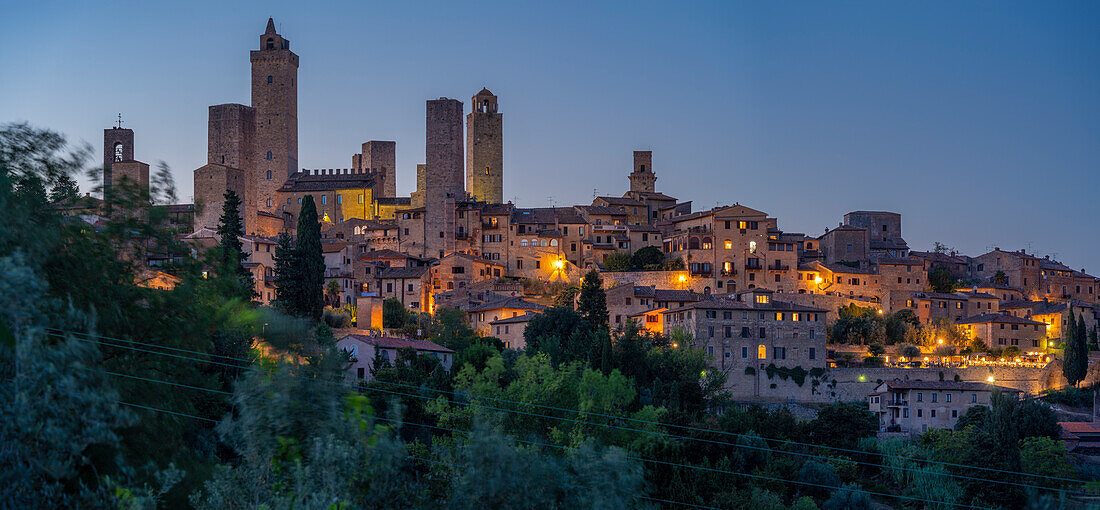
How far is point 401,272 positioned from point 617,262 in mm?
13965

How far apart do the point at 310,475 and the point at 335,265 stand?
57.8m

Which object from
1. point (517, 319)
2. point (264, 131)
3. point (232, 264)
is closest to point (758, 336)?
point (517, 319)

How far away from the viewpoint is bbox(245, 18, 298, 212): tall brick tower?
93125 mm

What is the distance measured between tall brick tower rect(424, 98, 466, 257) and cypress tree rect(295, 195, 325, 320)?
95.7 ft

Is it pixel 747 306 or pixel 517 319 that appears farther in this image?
pixel 517 319

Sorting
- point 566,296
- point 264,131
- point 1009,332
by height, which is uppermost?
point 264,131

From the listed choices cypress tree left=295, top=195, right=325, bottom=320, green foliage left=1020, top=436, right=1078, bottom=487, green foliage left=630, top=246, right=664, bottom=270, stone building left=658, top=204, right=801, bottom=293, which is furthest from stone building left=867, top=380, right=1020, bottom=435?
cypress tree left=295, top=195, right=325, bottom=320

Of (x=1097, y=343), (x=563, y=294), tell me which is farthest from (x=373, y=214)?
(x=1097, y=343)

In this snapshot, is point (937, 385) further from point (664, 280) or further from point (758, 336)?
point (664, 280)

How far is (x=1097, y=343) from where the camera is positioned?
6856 cm

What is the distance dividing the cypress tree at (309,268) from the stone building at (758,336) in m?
17.8

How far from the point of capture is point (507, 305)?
2378 inches

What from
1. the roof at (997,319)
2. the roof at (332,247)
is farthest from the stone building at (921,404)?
the roof at (332,247)

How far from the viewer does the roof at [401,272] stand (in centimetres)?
6725
